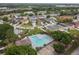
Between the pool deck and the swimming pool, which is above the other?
the swimming pool

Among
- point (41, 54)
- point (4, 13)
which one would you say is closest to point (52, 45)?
point (41, 54)

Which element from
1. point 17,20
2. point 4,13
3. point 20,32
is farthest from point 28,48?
point 4,13

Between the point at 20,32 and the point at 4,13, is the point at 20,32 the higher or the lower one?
the lower one

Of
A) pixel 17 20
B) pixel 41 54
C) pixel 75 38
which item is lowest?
pixel 41 54

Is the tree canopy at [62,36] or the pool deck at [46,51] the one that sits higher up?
the tree canopy at [62,36]

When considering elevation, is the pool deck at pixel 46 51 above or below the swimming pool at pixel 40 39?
below

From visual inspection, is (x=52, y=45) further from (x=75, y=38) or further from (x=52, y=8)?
(x=52, y=8)
